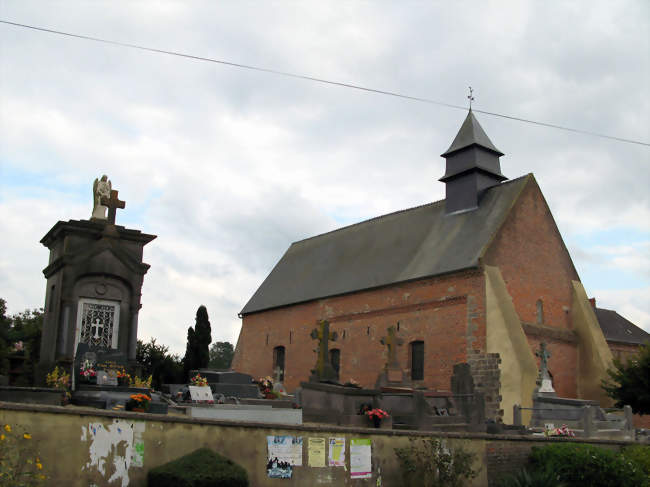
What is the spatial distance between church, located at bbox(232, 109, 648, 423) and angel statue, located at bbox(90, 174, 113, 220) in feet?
29.5

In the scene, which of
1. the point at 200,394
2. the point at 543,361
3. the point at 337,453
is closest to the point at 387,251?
the point at 543,361

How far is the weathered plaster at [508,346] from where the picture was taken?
71.9ft

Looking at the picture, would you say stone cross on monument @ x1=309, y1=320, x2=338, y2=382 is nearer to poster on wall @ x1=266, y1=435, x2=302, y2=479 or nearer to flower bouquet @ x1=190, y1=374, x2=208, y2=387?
flower bouquet @ x1=190, y1=374, x2=208, y2=387

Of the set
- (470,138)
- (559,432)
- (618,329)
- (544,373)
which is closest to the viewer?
(559,432)

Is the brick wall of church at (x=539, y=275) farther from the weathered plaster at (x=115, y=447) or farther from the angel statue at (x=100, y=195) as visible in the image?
the weathered plaster at (x=115, y=447)

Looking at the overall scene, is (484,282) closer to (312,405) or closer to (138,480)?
(312,405)

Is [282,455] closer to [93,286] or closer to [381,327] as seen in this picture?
[93,286]

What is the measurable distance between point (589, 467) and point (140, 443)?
8.32 m

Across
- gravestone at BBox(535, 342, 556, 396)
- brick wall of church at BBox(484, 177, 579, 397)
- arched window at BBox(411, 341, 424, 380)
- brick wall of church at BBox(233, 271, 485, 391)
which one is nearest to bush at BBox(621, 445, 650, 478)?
gravestone at BBox(535, 342, 556, 396)

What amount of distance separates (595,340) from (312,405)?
1429 cm

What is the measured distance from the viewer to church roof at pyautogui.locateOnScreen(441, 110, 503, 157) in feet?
91.6

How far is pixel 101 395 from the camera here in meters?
13.3

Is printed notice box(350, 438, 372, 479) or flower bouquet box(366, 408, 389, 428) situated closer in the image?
printed notice box(350, 438, 372, 479)

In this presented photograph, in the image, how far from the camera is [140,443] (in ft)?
28.7
